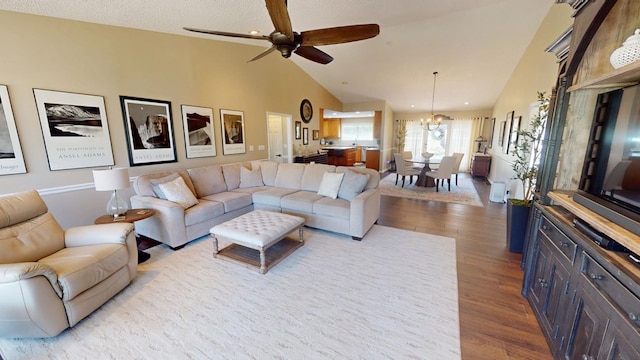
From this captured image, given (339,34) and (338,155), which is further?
(338,155)

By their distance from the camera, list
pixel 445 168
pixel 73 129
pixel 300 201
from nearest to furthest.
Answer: pixel 73 129
pixel 300 201
pixel 445 168

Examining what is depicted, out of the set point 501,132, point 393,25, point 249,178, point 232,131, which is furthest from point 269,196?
point 501,132

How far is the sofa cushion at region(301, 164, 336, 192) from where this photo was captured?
408cm

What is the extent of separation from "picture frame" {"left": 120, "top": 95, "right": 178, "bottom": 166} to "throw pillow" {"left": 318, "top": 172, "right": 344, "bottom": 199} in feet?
8.33

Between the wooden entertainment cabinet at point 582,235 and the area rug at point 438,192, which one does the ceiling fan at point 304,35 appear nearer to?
the wooden entertainment cabinet at point 582,235

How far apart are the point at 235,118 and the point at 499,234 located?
4992 millimetres

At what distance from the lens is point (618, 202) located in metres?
1.32

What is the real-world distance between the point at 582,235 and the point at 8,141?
16.3 ft

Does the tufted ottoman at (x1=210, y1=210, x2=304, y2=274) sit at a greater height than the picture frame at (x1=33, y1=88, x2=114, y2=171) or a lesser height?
lesser

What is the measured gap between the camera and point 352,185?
11.5 feet

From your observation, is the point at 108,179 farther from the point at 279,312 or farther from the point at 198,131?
the point at 279,312

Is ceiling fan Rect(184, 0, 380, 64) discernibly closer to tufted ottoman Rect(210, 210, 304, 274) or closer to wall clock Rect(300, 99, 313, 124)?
tufted ottoman Rect(210, 210, 304, 274)

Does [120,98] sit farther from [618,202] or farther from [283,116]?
[618,202]

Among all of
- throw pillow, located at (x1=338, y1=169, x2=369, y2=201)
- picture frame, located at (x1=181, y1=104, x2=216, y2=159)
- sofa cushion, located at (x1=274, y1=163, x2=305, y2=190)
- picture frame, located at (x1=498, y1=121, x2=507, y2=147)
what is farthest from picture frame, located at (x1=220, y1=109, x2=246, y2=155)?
picture frame, located at (x1=498, y1=121, x2=507, y2=147)
